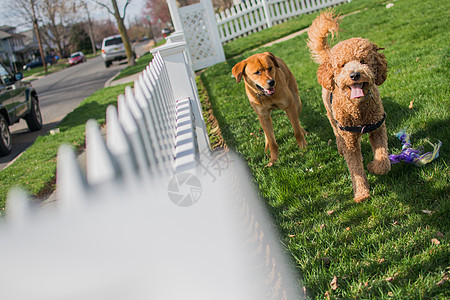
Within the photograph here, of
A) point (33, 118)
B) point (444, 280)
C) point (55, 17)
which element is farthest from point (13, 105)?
point (55, 17)

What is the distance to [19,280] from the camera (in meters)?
1.60

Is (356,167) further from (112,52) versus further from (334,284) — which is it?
(112,52)

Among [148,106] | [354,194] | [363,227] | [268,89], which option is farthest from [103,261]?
[268,89]

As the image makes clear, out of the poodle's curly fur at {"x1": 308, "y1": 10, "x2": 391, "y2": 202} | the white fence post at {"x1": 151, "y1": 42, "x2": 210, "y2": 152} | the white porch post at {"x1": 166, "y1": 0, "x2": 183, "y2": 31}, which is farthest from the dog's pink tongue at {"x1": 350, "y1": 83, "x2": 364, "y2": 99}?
the white porch post at {"x1": 166, "y1": 0, "x2": 183, "y2": 31}

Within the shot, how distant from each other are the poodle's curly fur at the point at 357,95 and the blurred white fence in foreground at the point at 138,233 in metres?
1.02

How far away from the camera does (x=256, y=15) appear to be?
16.4 metres

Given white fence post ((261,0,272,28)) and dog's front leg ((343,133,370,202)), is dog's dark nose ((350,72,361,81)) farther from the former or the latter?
white fence post ((261,0,272,28))

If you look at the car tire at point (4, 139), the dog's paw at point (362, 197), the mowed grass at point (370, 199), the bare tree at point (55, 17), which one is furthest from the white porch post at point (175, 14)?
the bare tree at point (55, 17)

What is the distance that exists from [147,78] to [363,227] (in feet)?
6.38

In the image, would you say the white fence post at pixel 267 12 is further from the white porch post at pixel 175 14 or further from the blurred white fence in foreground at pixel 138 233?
the blurred white fence in foreground at pixel 138 233

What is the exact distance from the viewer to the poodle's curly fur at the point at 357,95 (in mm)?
3061

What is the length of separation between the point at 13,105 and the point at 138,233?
28.8 feet

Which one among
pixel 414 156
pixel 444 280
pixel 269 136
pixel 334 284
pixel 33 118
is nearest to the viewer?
pixel 444 280

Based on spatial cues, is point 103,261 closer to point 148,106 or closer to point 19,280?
point 19,280
